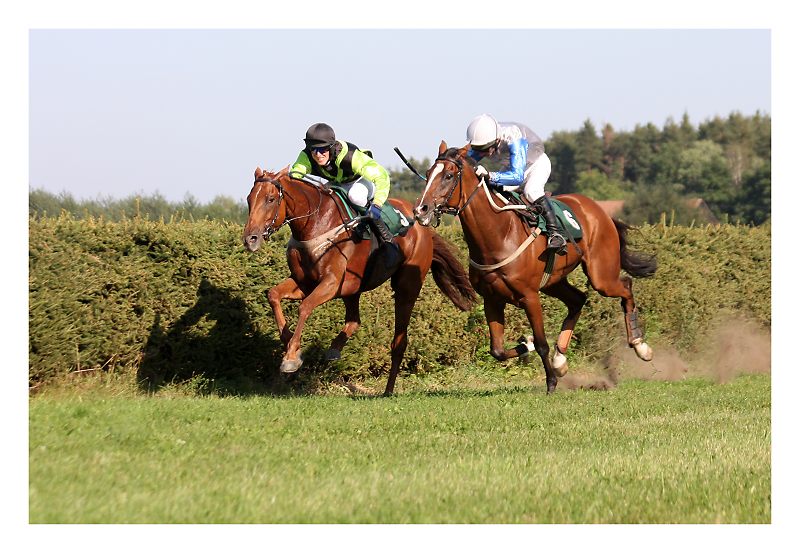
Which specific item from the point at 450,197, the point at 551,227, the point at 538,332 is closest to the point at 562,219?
the point at 551,227

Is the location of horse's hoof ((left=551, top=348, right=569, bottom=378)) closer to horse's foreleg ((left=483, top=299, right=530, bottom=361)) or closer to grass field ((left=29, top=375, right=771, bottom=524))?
horse's foreleg ((left=483, top=299, right=530, bottom=361))

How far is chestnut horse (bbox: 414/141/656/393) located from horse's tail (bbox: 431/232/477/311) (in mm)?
1236

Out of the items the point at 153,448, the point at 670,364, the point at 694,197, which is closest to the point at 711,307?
the point at 670,364

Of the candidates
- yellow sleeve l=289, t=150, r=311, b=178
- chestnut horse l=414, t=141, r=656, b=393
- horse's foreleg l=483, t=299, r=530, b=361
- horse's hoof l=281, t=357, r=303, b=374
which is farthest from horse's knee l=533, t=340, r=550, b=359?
yellow sleeve l=289, t=150, r=311, b=178

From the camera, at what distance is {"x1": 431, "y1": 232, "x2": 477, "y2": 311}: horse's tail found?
14.0m

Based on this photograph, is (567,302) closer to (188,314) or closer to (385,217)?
(385,217)

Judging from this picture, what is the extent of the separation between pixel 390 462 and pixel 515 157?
4795 mm

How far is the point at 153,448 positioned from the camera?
7816 millimetres

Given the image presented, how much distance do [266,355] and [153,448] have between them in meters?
5.83

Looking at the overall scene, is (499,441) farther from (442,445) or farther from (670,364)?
(670,364)

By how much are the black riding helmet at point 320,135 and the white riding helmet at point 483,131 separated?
153cm

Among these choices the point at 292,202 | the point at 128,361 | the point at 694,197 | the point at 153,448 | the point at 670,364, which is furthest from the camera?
the point at 694,197

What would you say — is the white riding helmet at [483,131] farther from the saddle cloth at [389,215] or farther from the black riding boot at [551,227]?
the saddle cloth at [389,215]

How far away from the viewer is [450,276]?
14.1 metres
